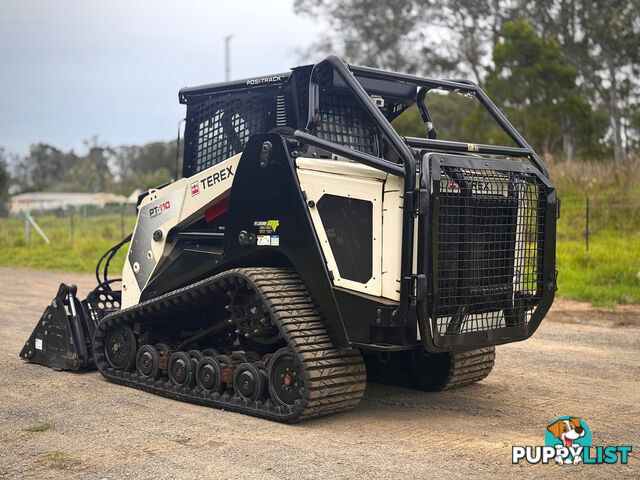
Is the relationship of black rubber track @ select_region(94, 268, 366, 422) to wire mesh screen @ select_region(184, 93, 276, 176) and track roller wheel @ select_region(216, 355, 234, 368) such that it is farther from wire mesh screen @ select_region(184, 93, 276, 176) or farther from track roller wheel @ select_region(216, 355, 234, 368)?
wire mesh screen @ select_region(184, 93, 276, 176)

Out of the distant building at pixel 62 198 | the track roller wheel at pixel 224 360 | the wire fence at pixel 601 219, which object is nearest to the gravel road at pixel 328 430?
the track roller wheel at pixel 224 360

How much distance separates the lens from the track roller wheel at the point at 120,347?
320 inches

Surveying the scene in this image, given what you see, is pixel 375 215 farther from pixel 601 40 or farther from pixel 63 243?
pixel 601 40

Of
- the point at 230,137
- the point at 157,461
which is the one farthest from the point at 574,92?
the point at 157,461

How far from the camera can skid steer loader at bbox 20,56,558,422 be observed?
630cm

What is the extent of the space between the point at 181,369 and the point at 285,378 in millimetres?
1277

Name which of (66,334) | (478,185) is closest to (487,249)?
(478,185)

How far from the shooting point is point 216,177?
754 cm

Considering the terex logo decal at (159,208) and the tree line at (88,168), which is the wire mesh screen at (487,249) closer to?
the terex logo decal at (159,208)

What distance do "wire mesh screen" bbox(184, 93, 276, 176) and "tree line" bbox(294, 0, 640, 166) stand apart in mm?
20352

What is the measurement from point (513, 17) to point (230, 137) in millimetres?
30465

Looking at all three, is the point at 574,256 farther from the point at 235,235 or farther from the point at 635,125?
the point at 635,125

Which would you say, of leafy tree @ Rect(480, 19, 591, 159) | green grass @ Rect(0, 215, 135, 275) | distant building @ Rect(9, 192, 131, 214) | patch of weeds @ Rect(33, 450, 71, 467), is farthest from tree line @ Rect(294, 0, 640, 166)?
distant building @ Rect(9, 192, 131, 214)

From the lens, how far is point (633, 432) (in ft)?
21.1
